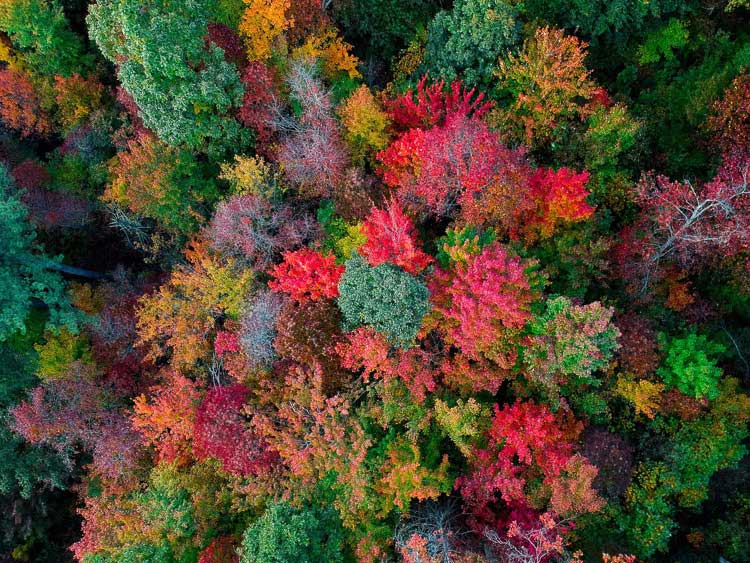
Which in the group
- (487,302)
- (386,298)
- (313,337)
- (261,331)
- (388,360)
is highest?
(487,302)

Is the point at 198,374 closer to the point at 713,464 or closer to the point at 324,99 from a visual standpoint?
the point at 324,99

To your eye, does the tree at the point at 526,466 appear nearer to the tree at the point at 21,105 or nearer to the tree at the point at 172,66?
the tree at the point at 172,66

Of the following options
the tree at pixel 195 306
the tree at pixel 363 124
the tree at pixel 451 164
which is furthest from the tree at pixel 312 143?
the tree at pixel 195 306

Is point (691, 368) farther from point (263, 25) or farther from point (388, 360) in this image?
point (263, 25)

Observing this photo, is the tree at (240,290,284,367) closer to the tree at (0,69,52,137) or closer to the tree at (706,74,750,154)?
the tree at (0,69,52,137)

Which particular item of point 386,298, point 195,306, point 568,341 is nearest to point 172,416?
point 195,306

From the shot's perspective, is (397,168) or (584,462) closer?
(584,462)

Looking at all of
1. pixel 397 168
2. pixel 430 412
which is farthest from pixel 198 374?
pixel 397 168
